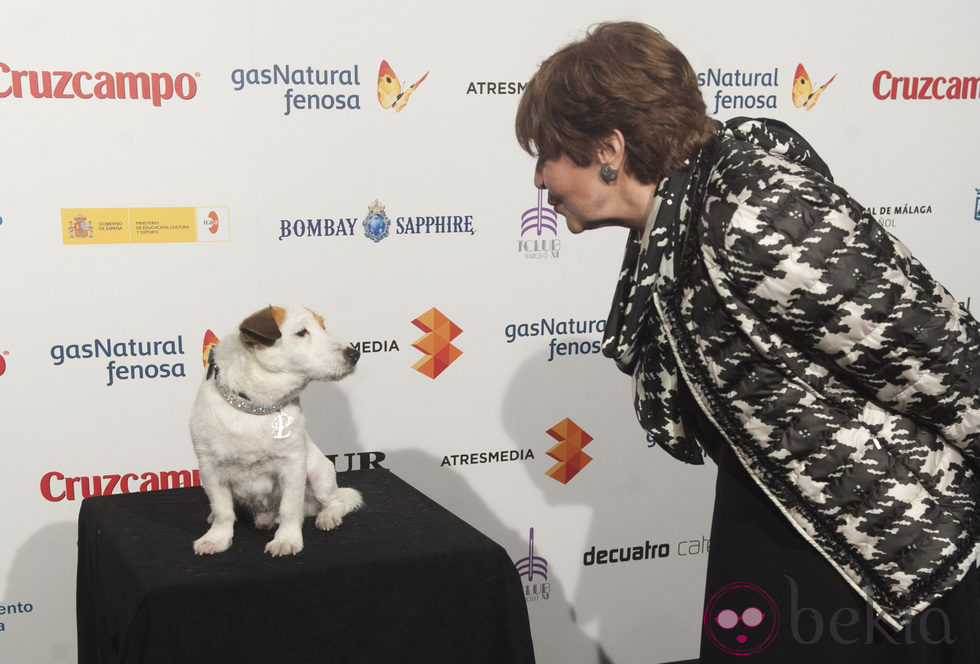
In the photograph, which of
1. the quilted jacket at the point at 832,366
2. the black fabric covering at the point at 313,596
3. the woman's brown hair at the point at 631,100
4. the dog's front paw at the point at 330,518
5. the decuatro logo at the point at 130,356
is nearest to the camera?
the quilted jacket at the point at 832,366

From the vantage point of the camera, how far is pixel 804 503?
1.23 m

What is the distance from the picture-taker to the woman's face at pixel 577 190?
4.43ft

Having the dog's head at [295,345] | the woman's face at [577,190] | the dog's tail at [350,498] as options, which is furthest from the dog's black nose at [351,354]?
the woman's face at [577,190]

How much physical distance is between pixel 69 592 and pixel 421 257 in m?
1.37

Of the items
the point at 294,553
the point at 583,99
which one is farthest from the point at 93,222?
the point at 583,99

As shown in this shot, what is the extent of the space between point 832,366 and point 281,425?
94 cm

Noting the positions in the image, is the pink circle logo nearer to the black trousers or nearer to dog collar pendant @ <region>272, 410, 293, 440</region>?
the black trousers

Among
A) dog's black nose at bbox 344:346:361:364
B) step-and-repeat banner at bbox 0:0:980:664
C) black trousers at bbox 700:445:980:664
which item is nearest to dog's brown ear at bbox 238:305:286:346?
dog's black nose at bbox 344:346:361:364

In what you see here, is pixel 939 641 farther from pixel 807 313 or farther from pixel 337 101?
pixel 337 101

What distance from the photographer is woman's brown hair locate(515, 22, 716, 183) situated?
1.26 m

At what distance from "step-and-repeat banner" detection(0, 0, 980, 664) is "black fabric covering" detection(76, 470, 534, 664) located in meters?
0.89

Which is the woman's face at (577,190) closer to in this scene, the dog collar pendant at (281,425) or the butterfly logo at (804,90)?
the dog collar pendant at (281,425)

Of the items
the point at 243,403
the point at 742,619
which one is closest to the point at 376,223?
the point at 243,403

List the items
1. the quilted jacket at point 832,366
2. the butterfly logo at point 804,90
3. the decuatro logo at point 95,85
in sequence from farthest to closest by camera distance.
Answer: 1. the butterfly logo at point 804,90
2. the decuatro logo at point 95,85
3. the quilted jacket at point 832,366
